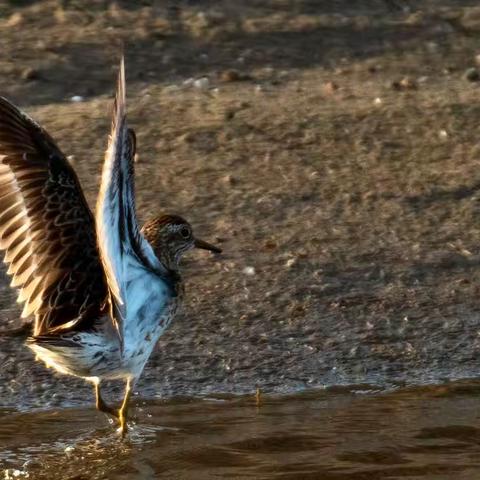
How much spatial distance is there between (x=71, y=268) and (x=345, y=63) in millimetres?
4495

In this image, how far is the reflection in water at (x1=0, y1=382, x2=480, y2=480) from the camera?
6.98m

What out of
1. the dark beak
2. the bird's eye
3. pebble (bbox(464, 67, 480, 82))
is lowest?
pebble (bbox(464, 67, 480, 82))

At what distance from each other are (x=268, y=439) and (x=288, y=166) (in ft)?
9.61

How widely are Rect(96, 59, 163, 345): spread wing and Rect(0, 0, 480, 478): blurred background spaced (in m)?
1.35

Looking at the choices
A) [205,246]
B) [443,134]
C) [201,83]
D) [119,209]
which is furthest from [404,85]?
[119,209]

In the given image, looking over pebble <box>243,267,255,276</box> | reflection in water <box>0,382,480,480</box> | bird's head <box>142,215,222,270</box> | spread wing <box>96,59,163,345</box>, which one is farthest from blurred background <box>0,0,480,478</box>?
spread wing <box>96,59,163,345</box>

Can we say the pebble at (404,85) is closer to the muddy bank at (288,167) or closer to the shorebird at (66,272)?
the muddy bank at (288,167)

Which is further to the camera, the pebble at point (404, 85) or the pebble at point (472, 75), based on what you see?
the pebble at point (472, 75)

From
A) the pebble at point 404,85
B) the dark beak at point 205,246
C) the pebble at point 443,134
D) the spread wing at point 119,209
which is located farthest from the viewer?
the pebble at point 404,85

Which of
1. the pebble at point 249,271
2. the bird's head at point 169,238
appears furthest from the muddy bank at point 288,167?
the bird's head at point 169,238

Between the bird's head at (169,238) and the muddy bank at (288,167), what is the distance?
1.81ft

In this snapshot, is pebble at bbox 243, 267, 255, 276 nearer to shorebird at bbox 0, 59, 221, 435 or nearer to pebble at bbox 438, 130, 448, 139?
shorebird at bbox 0, 59, 221, 435

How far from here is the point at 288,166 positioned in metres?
9.88

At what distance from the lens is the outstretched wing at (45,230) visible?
24.0ft
